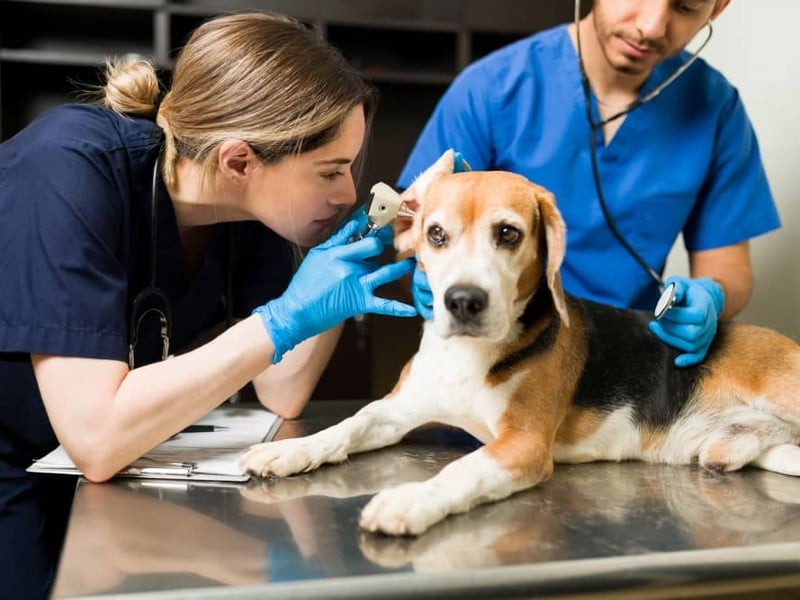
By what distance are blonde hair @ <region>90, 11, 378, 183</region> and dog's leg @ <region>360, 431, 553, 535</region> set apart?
22.1 inches

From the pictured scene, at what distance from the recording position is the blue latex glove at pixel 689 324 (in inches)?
52.9

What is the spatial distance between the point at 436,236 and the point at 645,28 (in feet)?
2.18

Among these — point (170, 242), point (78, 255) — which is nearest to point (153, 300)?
point (170, 242)

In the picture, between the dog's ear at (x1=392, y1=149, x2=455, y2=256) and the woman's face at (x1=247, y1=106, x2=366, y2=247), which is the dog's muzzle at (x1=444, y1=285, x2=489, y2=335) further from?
the woman's face at (x1=247, y1=106, x2=366, y2=247)

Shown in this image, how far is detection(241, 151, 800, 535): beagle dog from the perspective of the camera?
1172mm

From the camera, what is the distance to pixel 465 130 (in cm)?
178

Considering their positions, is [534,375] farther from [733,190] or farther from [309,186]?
[733,190]

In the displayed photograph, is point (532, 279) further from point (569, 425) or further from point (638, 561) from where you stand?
point (638, 561)

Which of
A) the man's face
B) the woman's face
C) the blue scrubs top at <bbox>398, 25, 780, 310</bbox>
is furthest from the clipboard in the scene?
the man's face

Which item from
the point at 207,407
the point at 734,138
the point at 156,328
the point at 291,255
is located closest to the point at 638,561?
the point at 207,407

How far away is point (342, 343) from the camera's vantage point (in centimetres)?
330

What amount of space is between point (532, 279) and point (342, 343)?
81.4 inches

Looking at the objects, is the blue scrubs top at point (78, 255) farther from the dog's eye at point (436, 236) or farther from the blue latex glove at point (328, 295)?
the dog's eye at point (436, 236)

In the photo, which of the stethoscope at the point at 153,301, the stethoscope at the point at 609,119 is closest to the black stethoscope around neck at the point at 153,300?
the stethoscope at the point at 153,301
